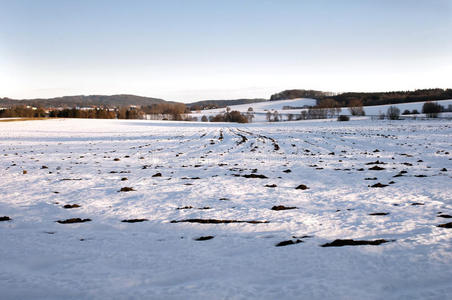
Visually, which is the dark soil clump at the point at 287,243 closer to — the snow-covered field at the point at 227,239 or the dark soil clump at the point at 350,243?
the snow-covered field at the point at 227,239

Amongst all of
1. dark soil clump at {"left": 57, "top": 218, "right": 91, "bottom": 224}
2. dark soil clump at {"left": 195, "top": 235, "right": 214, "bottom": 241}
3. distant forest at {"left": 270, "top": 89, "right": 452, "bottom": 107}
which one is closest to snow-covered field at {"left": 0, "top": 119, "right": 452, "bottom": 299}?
dark soil clump at {"left": 195, "top": 235, "right": 214, "bottom": 241}

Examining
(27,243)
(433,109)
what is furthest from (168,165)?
(433,109)

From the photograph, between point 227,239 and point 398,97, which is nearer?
point 227,239

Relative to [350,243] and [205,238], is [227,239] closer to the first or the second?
[205,238]

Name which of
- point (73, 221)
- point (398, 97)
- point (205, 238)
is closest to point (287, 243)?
point (205, 238)

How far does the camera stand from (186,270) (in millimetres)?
4973

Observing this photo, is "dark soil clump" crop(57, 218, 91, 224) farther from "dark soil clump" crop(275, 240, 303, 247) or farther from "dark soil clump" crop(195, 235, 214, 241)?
"dark soil clump" crop(275, 240, 303, 247)

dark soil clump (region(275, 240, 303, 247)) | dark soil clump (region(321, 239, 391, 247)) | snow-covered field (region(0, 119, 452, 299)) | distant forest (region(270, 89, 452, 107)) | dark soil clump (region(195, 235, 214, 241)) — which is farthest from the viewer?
distant forest (region(270, 89, 452, 107))

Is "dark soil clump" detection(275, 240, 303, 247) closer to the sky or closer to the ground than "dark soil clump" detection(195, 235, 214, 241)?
closer to the sky

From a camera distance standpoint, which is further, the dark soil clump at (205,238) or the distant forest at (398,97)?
the distant forest at (398,97)

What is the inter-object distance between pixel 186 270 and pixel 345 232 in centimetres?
339

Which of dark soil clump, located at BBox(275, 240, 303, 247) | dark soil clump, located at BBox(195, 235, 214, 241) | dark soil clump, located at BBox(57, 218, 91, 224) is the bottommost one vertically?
dark soil clump, located at BBox(195, 235, 214, 241)

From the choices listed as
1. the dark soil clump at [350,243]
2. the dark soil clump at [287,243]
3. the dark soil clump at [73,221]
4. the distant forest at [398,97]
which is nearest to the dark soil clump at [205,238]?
the dark soil clump at [287,243]

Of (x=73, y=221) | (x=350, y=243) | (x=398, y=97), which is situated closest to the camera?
(x=350, y=243)
